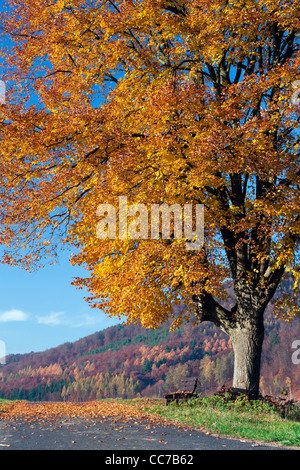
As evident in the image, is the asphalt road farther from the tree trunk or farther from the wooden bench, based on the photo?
the tree trunk

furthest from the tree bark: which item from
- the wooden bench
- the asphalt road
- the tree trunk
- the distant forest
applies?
the distant forest

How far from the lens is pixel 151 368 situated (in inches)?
4124

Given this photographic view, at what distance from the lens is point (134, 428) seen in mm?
9289

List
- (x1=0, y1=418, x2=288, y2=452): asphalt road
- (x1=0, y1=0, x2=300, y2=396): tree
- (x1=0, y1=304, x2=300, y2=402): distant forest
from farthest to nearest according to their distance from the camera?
1. (x1=0, y1=304, x2=300, y2=402): distant forest
2. (x1=0, y1=0, x2=300, y2=396): tree
3. (x1=0, y1=418, x2=288, y2=452): asphalt road

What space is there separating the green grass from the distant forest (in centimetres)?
7899

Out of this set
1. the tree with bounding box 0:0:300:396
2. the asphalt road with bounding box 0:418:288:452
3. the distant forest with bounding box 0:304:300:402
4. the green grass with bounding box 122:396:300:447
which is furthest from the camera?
the distant forest with bounding box 0:304:300:402

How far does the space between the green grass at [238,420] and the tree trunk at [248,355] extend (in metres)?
1.39

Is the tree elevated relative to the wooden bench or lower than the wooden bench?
elevated

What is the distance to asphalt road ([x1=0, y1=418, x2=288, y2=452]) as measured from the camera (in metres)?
7.25

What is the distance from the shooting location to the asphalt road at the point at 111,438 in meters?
7.25

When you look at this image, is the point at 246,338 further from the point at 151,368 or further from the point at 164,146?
the point at 151,368
